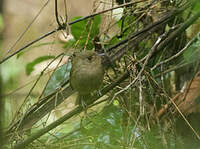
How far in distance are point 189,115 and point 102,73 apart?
0.79 meters

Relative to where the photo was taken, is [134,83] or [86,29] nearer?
[134,83]

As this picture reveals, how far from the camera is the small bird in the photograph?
3.01 m

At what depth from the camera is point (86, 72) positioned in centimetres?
309

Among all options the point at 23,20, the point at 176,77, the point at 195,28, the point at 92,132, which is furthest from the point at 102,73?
the point at 23,20

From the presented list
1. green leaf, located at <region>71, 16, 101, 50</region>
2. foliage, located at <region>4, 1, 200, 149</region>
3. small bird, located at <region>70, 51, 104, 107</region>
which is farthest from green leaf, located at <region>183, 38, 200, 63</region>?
green leaf, located at <region>71, 16, 101, 50</region>

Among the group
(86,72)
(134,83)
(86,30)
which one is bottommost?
(134,83)

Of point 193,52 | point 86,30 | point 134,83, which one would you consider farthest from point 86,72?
point 193,52

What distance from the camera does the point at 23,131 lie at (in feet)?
8.92

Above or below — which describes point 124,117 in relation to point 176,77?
below

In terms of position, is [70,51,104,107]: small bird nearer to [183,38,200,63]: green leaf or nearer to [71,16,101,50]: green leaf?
[71,16,101,50]: green leaf

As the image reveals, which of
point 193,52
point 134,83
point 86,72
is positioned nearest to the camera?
point 134,83

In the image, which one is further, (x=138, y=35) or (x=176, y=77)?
(x=176, y=77)

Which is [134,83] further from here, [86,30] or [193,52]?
[86,30]

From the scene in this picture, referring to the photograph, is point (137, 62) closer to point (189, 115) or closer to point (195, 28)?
point (189, 115)
